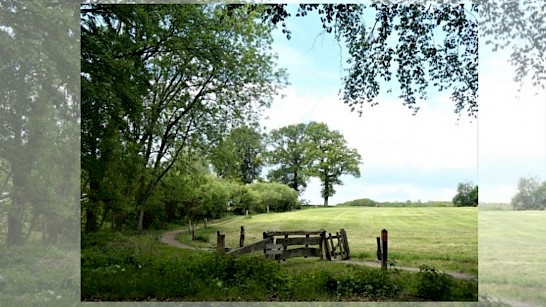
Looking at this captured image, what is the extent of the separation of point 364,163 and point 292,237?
1.40 meters

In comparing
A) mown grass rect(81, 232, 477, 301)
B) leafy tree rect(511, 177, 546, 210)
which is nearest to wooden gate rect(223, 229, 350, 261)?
mown grass rect(81, 232, 477, 301)

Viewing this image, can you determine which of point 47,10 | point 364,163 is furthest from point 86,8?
point 364,163

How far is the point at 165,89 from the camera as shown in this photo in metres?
6.93

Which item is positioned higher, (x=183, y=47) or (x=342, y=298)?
(x=183, y=47)

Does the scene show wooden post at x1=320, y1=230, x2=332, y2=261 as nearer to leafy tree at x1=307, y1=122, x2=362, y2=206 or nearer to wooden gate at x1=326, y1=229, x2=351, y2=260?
wooden gate at x1=326, y1=229, x2=351, y2=260

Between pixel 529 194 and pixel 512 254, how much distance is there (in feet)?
2.78

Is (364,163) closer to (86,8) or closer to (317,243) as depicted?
(317,243)

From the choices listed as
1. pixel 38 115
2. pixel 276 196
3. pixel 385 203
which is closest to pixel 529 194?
pixel 385 203

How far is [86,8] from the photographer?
686cm

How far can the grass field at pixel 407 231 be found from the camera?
20.1 ft

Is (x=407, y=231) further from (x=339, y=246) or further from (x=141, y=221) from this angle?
(x=141, y=221)

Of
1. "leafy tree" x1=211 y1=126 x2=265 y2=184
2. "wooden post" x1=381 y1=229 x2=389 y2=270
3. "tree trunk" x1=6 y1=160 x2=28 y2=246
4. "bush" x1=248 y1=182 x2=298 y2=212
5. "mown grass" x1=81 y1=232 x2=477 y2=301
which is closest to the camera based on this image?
"mown grass" x1=81 y1=232 x2=477 y2=301

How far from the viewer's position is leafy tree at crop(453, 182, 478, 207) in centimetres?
617

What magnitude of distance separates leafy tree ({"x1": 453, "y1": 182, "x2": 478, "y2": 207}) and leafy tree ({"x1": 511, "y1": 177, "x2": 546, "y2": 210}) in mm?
653
